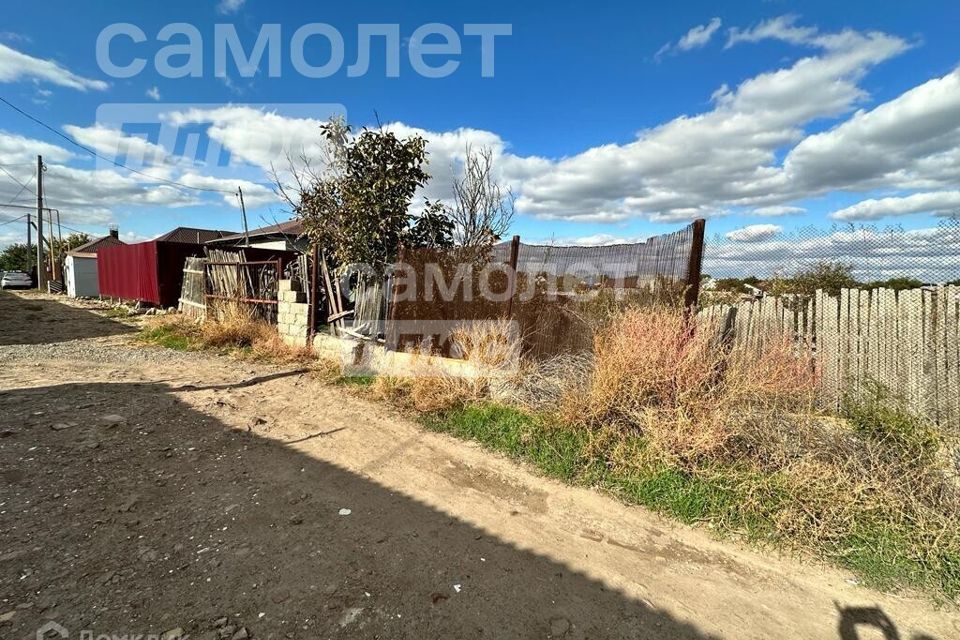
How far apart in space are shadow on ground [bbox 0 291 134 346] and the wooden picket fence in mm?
13462

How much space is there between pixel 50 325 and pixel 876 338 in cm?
1776

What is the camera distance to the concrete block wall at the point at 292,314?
8.21 metres

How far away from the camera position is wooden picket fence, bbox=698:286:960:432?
398 cm

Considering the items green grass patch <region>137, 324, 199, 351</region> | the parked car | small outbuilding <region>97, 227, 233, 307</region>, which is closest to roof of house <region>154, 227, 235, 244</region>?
the parked car

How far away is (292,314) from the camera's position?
8430mm

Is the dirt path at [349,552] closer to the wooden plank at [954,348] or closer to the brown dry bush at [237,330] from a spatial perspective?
the wooden plank at [954,348]

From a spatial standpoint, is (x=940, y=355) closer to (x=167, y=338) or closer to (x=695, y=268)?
(x=695, y=268)

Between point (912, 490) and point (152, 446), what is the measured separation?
617 centimetres

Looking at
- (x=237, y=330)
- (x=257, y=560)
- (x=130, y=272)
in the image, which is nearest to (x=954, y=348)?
(x=257, y=560)

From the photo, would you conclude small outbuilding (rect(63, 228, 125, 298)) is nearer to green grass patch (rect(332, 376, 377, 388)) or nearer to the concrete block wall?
the concrete block wall

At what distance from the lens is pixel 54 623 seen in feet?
6.59

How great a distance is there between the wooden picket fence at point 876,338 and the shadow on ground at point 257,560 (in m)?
3.49

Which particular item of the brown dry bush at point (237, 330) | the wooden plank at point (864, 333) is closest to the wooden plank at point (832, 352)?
the wooden plank at point (864, 333)

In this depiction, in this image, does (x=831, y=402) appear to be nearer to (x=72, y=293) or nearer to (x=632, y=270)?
(x=632, y=270)
